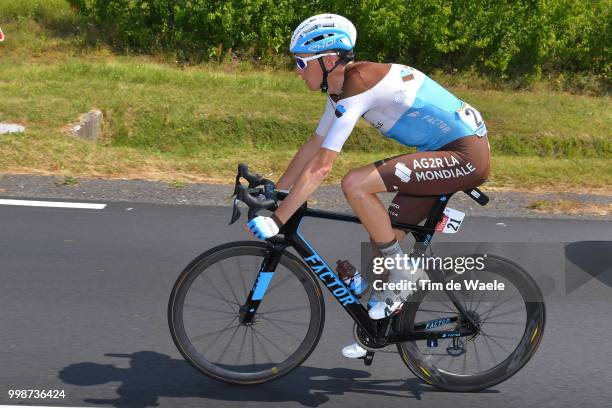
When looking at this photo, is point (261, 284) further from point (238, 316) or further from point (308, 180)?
point (308, 180)

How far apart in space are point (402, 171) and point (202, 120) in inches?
386

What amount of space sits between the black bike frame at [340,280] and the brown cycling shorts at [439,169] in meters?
0.11

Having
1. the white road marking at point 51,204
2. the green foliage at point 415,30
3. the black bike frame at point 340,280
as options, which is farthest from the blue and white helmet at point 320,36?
Answer: the green foliage at point 415,30

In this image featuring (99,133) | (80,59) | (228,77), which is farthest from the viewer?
(80,59)

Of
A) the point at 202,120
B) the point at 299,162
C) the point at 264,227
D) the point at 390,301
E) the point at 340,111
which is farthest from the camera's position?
the point at 202,120

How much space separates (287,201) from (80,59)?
48.8 ft

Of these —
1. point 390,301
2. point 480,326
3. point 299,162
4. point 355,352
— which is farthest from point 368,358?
point 299,162

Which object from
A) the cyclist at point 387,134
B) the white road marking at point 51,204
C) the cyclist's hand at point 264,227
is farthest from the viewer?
the white road marking at point 51,204

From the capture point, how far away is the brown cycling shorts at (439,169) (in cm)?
476

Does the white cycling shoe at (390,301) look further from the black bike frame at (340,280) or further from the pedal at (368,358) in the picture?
the pedal at (368,358)

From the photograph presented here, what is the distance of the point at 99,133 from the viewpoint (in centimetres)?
1357

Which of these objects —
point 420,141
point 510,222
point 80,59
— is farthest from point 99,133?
point 420,141

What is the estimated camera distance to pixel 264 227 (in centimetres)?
449

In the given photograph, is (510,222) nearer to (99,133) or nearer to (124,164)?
(124,164)
